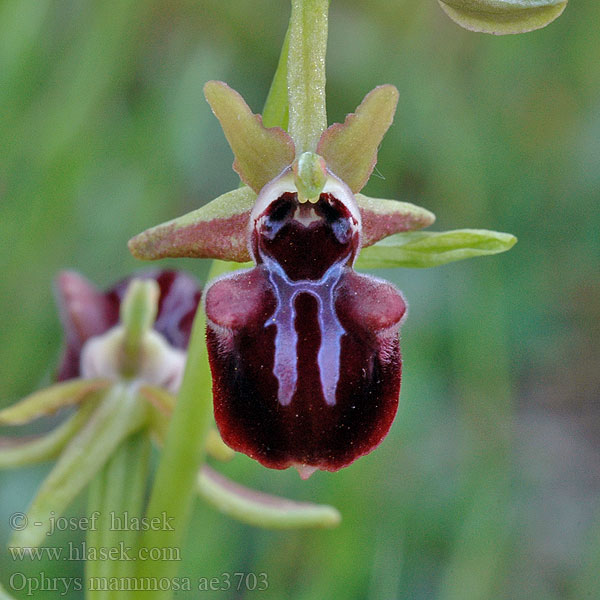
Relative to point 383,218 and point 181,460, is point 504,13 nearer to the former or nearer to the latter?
point 383,218

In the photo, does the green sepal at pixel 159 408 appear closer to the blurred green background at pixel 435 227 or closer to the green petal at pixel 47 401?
the green petal at pixel 47 401

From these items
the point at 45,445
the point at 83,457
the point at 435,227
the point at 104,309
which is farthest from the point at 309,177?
the point at 435,227

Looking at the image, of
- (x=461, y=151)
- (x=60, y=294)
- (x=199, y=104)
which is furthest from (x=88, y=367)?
(x=461, y=151)

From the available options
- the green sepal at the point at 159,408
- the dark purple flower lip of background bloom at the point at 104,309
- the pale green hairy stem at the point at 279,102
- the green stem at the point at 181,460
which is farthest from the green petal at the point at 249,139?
the dark purple flower lip of background bloom at the point at 104,309

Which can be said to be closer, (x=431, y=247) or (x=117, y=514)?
(x=431, y=247)

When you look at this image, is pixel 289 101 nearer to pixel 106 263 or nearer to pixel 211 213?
pixel 211 213

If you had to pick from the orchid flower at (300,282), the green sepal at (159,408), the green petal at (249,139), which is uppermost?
the green petal at (249,139)
